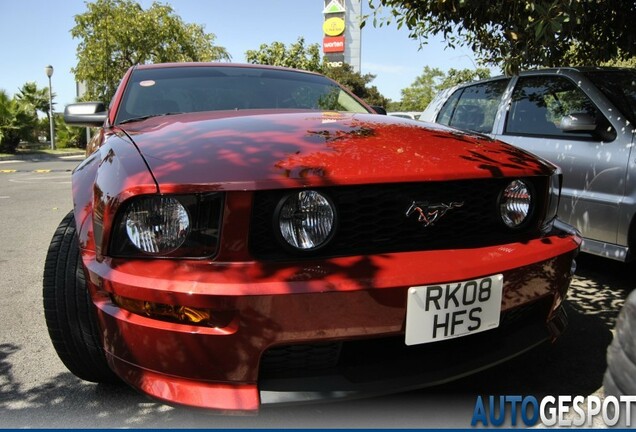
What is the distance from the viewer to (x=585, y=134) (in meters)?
3.36

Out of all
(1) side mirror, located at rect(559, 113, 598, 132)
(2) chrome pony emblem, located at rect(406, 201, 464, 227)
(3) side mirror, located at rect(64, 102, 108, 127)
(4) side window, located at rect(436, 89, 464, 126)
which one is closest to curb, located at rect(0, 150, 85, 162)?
(3) side mirror, located at rect(64, 102, 108, 127)

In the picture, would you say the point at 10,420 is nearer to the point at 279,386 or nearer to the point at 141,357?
the point at 141,357

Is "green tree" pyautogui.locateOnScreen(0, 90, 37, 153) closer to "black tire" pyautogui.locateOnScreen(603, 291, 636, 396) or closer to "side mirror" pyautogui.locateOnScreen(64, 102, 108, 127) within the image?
"side mirror" pyautogui.locateOnScreen(64, 102, 108, 127)

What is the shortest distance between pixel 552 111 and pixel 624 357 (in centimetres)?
288

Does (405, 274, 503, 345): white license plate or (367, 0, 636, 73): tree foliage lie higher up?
(367, 0, 636, 73): tree foliage

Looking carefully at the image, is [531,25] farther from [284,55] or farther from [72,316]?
[284,55]

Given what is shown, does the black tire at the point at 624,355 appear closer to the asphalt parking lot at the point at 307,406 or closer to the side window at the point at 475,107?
the asphalt parking lot at the point at 307,406

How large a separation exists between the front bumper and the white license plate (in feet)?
0.09

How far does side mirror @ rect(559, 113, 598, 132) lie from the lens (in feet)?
10.5

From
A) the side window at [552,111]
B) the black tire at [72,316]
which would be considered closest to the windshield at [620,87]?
the side window at [552,111]

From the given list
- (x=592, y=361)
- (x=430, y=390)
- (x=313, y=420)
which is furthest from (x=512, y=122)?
(x=313, y=420)

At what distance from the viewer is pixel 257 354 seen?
146 cm

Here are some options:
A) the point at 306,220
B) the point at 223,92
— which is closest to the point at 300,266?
the point at 306,220

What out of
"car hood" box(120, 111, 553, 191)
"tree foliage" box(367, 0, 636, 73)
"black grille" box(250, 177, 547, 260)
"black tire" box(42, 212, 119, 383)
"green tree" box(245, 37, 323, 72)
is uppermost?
"green tree" box(245, 37, 323, 72)
